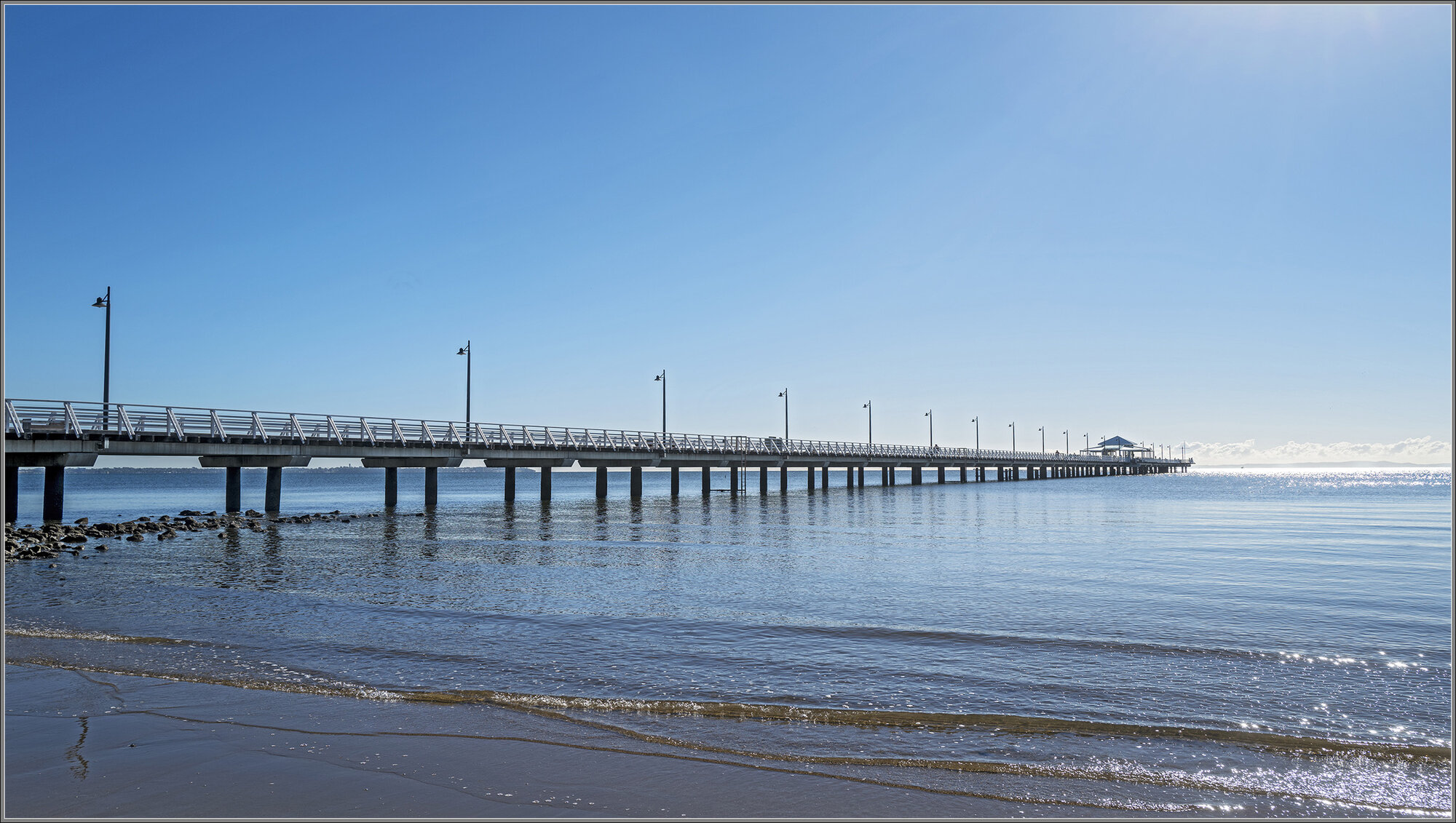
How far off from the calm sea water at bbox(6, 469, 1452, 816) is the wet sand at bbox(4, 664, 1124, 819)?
438 mm

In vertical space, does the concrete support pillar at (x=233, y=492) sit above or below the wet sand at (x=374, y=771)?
above

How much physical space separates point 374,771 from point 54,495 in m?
32.1

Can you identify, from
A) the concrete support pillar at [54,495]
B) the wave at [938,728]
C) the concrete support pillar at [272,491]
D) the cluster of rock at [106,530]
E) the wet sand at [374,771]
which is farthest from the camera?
the concrete support pillar at [272,491]

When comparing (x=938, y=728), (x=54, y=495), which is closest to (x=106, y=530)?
(x=54, y=495)

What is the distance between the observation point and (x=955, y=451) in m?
99.6

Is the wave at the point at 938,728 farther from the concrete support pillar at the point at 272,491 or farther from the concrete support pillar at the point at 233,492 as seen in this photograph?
the concrete support pillar at the point at 272,491

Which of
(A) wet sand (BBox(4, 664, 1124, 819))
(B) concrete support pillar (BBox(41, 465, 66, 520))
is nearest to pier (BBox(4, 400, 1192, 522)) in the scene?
(B) concrete support pillar (BBox(41, 465, 66, 520))

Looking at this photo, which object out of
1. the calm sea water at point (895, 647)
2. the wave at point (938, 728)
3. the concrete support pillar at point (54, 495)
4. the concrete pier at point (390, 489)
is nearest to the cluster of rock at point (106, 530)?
the concrete support pillar at point (54, 495)

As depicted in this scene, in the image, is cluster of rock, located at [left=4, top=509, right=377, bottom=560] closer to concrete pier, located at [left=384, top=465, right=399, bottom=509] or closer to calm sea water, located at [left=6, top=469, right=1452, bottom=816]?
calm sea water, located at [left=6, top=469, right=1452, bottom=816]

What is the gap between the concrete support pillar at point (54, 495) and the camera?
96.4 ft

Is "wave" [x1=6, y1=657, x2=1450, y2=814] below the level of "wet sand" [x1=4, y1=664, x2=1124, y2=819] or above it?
below

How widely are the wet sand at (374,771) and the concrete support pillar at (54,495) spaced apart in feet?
89.2

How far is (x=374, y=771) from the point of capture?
6152 millimetres

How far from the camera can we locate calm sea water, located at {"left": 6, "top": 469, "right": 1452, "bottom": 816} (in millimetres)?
6625
